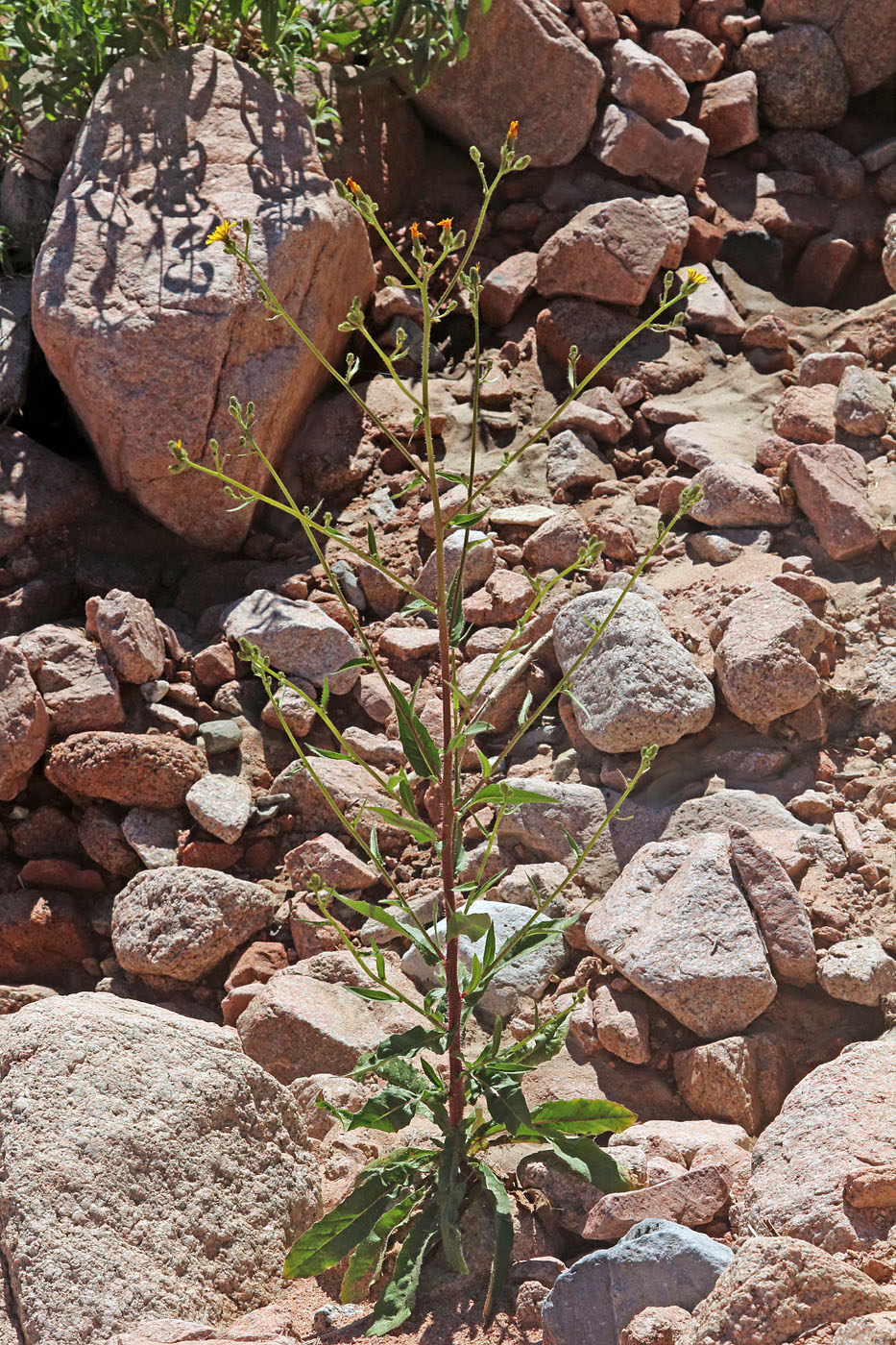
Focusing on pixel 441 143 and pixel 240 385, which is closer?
pixel 240 385

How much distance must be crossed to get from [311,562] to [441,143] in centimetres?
249

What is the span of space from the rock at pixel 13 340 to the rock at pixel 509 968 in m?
2.93

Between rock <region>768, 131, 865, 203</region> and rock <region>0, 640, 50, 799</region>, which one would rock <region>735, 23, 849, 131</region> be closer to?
rock <region>768, 131, 865, 203</region>

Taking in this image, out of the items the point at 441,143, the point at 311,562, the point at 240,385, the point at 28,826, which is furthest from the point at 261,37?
the point at 28,826

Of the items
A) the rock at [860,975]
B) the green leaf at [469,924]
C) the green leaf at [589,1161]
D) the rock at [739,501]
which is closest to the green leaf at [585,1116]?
the green leaf at [589,1161]

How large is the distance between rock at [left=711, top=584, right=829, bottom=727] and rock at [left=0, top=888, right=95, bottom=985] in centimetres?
215

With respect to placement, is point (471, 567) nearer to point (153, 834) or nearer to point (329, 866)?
point (329, 866)

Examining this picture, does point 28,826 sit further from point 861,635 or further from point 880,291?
point 880,291

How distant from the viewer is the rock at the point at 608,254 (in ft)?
17.3

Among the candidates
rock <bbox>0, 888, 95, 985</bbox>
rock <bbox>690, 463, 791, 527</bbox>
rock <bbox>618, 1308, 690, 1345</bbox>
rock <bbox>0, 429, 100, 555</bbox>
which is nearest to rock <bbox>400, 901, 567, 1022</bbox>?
rock <bbox>0, 888, 95, 985</bbox>

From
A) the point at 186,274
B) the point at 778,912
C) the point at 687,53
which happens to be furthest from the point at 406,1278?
the point at 687,53

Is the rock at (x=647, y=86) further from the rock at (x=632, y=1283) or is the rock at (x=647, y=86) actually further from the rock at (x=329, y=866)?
the rock at (x=632, y=1283)

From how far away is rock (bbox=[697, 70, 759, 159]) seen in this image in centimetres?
595

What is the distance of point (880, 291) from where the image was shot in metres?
5.52
